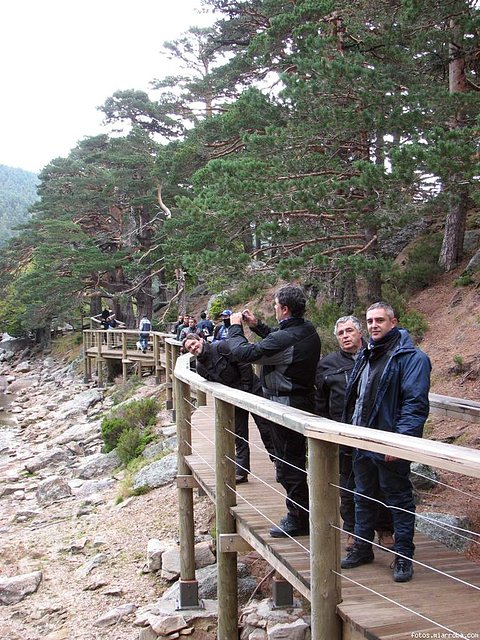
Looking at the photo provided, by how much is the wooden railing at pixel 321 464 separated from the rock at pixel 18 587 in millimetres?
3359

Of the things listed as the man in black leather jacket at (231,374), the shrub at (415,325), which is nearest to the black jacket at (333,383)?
the man in black leather jacket at (231,374)

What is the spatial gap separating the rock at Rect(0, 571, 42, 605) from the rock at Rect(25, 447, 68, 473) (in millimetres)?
5989

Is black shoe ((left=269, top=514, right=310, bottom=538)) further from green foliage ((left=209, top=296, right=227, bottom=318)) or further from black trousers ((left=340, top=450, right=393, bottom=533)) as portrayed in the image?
green foliage ((left=209, top=296, right=227, bottom=318))

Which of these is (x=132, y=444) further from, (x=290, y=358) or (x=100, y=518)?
(x=290, y=358)

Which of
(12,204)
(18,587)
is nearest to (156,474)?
(18,587)

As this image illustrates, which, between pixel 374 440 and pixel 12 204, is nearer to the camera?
pixel 374 440

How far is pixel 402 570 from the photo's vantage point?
298 centimetres

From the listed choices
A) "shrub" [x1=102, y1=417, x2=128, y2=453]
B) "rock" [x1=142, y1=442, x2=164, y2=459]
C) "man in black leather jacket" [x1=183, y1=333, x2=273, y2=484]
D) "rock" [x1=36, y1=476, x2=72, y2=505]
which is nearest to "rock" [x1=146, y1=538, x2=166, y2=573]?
"man in black leather jacket" [x1=183, y1=333, x2=273, y2=484]

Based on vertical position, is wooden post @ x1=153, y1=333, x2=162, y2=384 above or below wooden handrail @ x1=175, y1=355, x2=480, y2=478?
below

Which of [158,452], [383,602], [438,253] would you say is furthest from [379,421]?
[438,253]

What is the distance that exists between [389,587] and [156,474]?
22.0 feet

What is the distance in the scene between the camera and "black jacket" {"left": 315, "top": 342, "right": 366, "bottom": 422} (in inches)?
150

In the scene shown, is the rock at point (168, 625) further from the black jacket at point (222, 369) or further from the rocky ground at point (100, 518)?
the black jacket at point (222, 369)

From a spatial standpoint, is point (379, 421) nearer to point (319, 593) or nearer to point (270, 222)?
point (319, 593)
